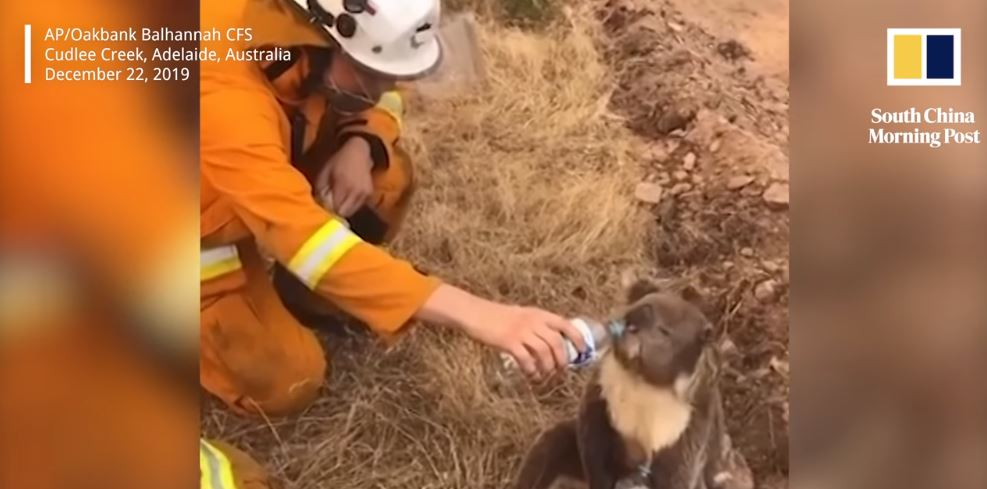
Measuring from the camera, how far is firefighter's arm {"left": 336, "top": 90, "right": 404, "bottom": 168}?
3.26 ft

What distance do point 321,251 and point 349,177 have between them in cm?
9

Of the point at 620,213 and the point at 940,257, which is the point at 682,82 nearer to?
the point at 620,213

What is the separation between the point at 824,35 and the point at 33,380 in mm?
970

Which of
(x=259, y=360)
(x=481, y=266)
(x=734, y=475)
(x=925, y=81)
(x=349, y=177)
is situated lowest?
(x=734, y=475)

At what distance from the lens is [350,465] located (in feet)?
3.24

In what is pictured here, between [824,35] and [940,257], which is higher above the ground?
[824,35]

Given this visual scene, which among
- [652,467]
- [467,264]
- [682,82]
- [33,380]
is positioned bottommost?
[652,467]

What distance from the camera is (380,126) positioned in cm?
99

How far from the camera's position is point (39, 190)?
1.00m

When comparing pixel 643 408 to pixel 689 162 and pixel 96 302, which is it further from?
pixel 96 302

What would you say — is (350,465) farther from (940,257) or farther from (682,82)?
(940,257)

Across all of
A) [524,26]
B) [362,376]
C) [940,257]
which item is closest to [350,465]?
[362,376]

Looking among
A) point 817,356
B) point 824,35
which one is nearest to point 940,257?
point 817,356

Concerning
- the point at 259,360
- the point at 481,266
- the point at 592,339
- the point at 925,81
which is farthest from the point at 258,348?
the point at 925,81
